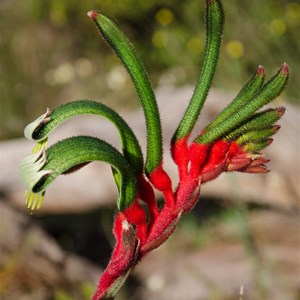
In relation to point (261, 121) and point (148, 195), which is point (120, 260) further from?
point (261, 121)

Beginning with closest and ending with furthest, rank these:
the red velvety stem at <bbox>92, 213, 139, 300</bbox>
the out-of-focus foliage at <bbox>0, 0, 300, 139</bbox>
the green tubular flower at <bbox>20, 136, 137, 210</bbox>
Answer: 1. the green tubular flower at <bbox>20, 136, 137, 210</bbox>
2. the red velvety stem at <bbox>92, 213, 139, 300</bbox>
3. the out-of-focus foliage at <bbox>0, 0, 300, 139</bbox>

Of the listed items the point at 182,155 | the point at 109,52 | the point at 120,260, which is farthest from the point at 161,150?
the point at 109,52

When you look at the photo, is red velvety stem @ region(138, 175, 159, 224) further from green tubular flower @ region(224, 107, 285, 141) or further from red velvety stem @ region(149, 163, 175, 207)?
green tubular flower @ region(224, 107, 285, 141)

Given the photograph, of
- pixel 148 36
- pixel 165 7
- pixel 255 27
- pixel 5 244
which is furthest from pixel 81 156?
pixel 148 36

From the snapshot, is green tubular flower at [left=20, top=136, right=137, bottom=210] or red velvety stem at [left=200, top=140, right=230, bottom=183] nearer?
green tubular flower at [left=20, top=136, right=137, bottom=210]

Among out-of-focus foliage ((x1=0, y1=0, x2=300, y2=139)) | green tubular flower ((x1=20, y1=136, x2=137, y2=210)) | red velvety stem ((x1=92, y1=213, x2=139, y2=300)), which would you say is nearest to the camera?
green tubular flower ((x1=20, y1=136, x2=137, y2=210))

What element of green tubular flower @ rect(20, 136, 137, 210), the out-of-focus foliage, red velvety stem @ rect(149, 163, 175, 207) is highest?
green tubular flower @ rect(20, 136, 137, 210)

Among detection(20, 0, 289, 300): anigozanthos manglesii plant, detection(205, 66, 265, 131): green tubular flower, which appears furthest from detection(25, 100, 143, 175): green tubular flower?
detection(205, 66, 265, 131): green tubular flower
